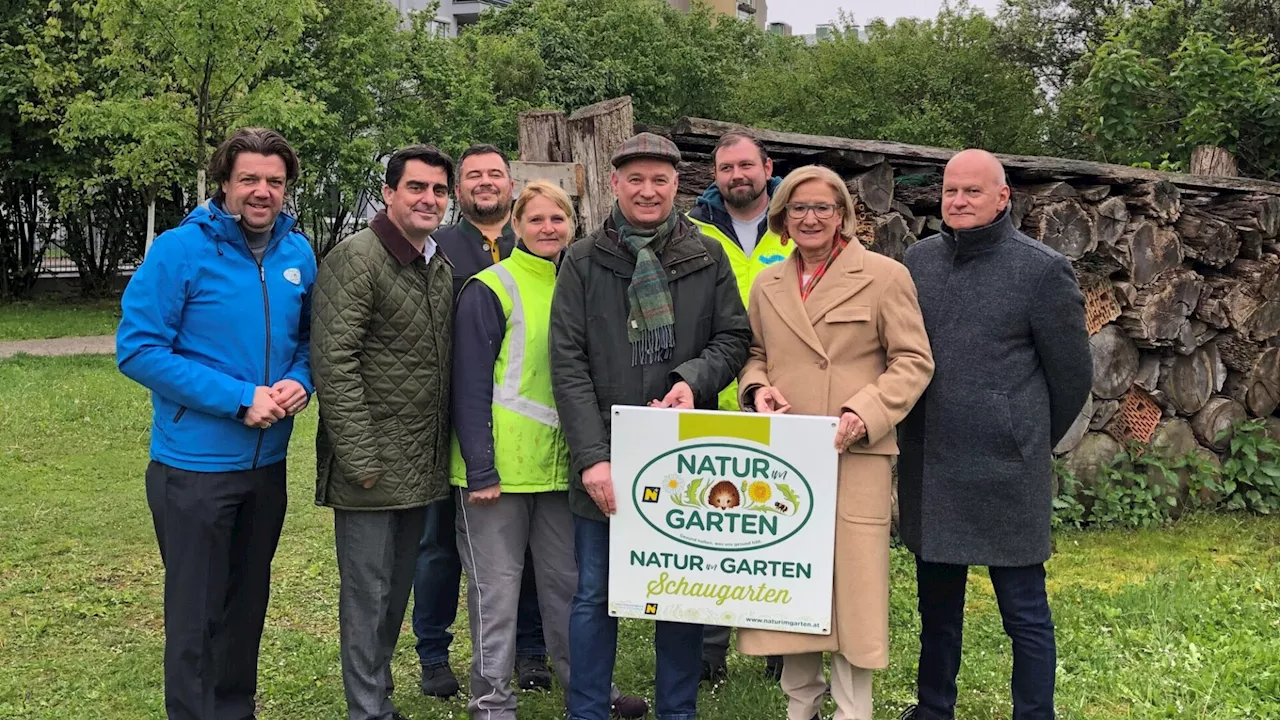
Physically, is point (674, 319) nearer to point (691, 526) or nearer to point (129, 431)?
point (691, 526)

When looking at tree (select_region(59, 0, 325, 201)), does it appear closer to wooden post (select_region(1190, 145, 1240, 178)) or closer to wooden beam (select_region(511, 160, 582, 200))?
wooden beam (select_region(511, 160, 582, 200))

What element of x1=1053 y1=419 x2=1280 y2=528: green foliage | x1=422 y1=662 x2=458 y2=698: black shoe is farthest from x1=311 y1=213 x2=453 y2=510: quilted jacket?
x1=1053 y1=419 x2=1280 y2=528: green foliage

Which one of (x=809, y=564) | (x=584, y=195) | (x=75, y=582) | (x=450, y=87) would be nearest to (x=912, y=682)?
(x=809, y=564)

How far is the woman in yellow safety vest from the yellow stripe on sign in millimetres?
546

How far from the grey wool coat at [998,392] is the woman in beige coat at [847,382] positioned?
0.72 ft

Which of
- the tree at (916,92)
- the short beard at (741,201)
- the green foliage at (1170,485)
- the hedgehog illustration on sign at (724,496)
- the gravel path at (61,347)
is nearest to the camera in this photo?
the hedgehog illustration on sign at (724,496)

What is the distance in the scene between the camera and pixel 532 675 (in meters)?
4.44

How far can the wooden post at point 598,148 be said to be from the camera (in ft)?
18.3

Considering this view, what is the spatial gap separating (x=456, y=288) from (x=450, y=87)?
19600 mm

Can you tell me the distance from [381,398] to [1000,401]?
81.8 inches

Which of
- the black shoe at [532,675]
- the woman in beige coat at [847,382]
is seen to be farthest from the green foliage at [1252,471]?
the black shoe at [532,675]

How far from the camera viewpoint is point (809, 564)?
3.42 m

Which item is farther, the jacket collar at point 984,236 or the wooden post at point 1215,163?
the wooden post at point 1215,163

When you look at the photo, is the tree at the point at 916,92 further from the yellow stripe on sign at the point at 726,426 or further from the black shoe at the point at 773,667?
the yellow stripe on sign at the point at 726,426
